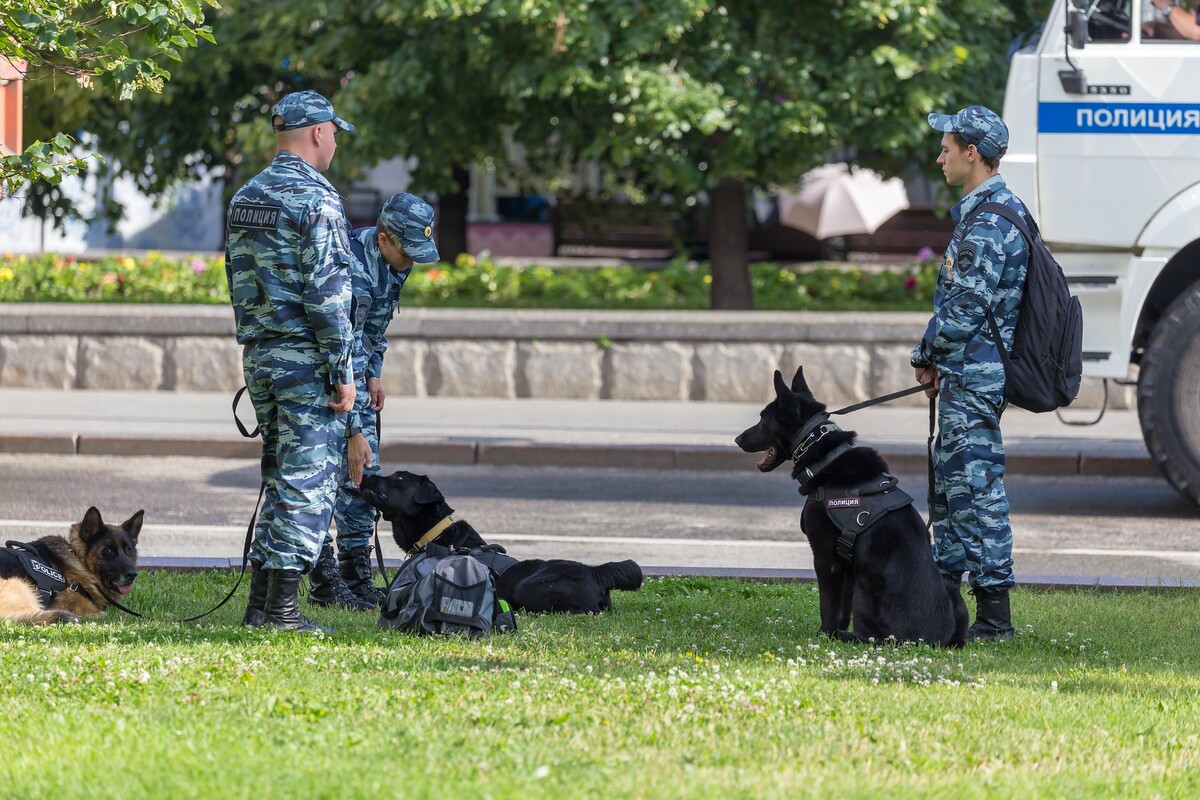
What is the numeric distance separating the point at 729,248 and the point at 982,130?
36.2ft

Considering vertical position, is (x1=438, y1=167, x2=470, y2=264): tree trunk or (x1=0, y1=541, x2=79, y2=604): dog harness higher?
(x1=438, y1=167, x2=470, y2=264): tree trunk

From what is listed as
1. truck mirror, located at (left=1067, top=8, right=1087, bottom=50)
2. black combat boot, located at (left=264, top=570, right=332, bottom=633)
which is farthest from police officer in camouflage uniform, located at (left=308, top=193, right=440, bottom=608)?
truck mirror, located at (left=1067, top=8, right=1087, bottom=50)

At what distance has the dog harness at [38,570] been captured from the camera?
20.0 feet

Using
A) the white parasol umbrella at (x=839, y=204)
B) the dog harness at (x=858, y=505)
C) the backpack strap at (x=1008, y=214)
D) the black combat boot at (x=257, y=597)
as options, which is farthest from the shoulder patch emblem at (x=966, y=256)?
the white parasol umbrella at (x=839, y=204)

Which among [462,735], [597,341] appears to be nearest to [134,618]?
[462,735]

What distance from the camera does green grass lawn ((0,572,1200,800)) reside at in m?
3.82

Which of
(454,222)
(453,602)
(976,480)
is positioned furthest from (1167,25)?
(454,222)

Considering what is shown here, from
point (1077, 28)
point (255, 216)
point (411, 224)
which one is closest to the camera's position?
point (255, 216)

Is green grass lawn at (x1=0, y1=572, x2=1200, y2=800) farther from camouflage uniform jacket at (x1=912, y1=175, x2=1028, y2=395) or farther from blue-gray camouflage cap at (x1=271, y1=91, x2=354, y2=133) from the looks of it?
blue-gray camouflage cap at (x1=271, y1=91, x2=354, y2=133)

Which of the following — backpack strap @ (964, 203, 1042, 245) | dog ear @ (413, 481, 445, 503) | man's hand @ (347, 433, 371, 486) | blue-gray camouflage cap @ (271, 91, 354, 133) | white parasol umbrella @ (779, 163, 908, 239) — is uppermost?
white parasol umbrella @ (779, 163, 908, 239)

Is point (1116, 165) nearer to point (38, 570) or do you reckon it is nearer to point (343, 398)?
point (343, 398)

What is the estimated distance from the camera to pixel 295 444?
559 centimetres

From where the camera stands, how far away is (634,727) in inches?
170

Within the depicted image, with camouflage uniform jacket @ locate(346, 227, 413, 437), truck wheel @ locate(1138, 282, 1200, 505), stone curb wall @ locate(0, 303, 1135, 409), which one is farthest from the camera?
stone curb wall @ locate(0, 303, 1135, 409)
